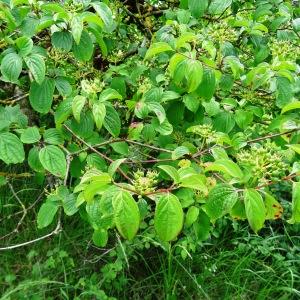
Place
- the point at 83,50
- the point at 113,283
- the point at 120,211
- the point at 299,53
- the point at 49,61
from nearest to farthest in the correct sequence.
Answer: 1. the point at 120,211
2. the point at 83,50
3. the point at 49,61
4. the point at 299,53
5. the point at 113,283

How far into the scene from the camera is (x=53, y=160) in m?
1.26

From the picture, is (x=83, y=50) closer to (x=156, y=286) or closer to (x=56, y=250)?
(x=56, y=250)

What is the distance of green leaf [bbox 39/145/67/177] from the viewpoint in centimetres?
125

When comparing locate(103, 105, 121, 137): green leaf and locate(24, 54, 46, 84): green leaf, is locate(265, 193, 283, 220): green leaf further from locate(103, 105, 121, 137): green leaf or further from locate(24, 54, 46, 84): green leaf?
locate(24, 54, 46, 84): green leaf

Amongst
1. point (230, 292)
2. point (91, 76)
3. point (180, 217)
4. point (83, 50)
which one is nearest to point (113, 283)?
point (230, 292)

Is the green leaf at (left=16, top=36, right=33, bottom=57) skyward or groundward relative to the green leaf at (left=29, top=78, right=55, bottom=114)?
skyward

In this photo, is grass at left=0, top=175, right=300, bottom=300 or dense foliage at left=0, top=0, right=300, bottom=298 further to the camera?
grass at left=0, top=175, right=300, bottom=300

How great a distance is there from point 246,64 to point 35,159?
42.0 inches

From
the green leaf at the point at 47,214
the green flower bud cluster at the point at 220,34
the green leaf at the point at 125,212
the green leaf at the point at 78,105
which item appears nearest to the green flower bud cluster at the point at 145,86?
the green flower bud cluster at the point at 220,34

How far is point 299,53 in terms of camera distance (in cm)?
172

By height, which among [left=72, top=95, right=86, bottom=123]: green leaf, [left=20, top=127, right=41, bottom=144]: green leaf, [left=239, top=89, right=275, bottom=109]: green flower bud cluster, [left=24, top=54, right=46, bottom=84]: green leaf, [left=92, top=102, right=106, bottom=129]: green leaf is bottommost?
[left=239, top=89, right=275, bottom=109]: green flower bud cluster

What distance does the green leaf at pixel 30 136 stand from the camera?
1.28 metres

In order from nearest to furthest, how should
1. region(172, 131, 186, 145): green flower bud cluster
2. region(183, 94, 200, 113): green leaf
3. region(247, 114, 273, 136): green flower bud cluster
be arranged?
region(183, 94, 200, 113): green leaf
region(172, 131, 186, 145): green flower bud cluster
region(247, 114, 273, 136): green flower bud cluster

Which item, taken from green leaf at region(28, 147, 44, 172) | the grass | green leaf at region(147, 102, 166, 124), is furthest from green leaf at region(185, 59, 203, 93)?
the grass
